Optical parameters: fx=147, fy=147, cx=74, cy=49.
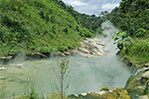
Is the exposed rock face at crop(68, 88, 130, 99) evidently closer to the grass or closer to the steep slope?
the grass

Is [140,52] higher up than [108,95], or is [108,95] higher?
[140,52]

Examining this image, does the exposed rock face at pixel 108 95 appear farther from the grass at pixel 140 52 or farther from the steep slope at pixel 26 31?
Result: the steep slope at pixel 26 31

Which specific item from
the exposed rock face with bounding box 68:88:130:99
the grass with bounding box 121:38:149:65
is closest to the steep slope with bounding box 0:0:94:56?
the exposed rock face with bounding box 68:88:130:99

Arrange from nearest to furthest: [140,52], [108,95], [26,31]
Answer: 1. [108,95]
2. [140,52]
3. [26,31]

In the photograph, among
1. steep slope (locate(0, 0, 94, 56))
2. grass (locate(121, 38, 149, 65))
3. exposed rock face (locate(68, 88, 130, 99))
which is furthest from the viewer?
steep slope (locate(0, 0, 94, 56))

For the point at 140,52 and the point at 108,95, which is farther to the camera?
the point at 140,52

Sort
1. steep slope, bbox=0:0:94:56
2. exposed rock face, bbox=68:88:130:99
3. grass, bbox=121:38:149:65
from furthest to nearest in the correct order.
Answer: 1. steep slope, bbox=0:0:94:56
2. grass, bbox=121:38:149:65
3. exposed rock face, bbox=68:88:130:99

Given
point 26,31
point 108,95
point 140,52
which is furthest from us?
point 26,31

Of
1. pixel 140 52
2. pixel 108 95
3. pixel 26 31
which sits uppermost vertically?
pixel 26 31

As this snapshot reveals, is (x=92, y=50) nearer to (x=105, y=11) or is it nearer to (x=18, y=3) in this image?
(x=18, y=3)

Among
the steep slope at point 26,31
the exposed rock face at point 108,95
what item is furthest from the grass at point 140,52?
the steep slope at point 26,31

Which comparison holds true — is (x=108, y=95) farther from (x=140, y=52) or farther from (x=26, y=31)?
(x=26, y=31)

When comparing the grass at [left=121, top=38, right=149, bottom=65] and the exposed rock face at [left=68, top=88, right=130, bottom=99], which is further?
the grass at [left=121, top=38, right=149, bottom=65]

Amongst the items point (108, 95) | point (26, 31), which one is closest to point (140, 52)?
point (108, 95)
